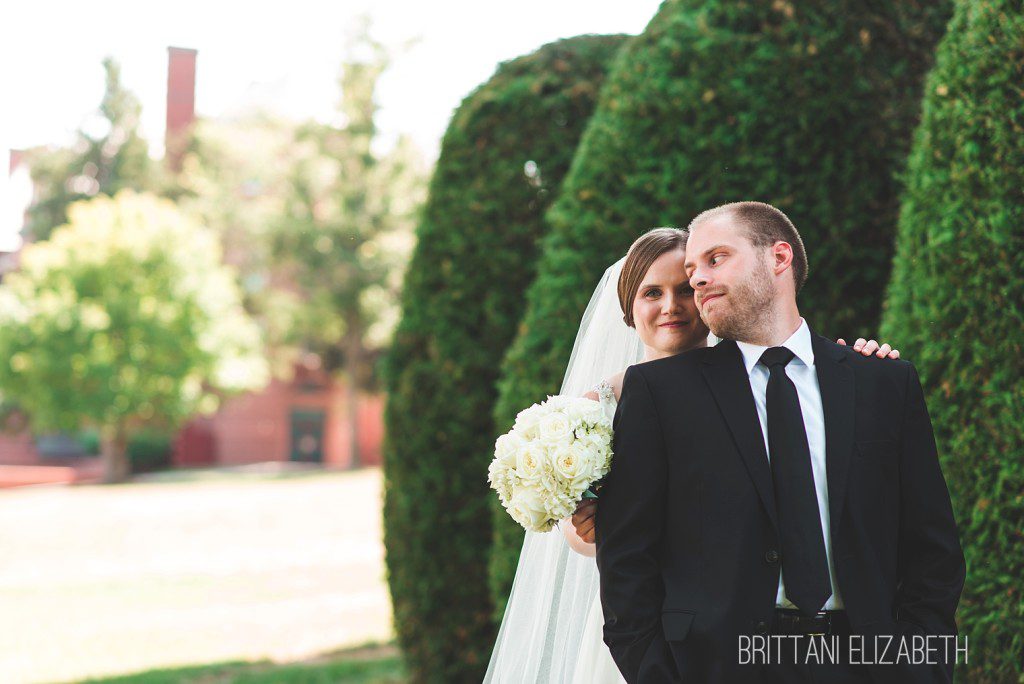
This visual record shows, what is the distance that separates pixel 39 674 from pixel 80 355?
26015 millimetres

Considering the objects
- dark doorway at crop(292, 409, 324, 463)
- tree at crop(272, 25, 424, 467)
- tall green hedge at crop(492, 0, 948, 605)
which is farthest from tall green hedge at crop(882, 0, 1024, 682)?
dark doorway at crop(292, 409, 324, 463)

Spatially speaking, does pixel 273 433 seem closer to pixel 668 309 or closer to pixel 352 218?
pixel 352 218

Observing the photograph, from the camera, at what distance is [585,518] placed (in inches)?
117

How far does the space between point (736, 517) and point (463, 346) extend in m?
4.75

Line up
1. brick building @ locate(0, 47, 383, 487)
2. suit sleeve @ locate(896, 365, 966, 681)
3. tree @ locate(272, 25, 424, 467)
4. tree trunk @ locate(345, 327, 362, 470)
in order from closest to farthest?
suit sleeve @ locate(896, 365, 966, 681), tree @ locate(272, 25, 424, 467), tree trunk @ locate(345, 327, 362, 470), brick building @ locate(0, 47, 383, 487)

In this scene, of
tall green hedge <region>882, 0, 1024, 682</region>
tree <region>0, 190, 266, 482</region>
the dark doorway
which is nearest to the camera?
tall green hedge <region>882, 0, 1024, 682</region>

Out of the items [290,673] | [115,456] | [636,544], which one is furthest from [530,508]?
[115,456]

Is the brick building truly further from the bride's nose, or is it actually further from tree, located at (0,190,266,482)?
the bride's nose

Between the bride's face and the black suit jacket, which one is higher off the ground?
the bride's face

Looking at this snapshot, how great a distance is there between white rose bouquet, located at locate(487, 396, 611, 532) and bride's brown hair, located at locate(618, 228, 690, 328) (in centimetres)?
49

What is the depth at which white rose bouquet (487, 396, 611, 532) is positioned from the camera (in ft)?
9.09

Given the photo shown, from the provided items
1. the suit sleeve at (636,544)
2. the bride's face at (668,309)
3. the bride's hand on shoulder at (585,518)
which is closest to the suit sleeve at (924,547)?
the suit sleeve at (636,544)

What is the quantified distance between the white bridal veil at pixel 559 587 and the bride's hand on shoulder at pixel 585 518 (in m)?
0.65

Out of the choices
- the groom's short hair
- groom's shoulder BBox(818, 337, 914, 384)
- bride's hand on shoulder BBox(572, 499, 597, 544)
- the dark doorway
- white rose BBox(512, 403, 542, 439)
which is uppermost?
the groom's short hair
